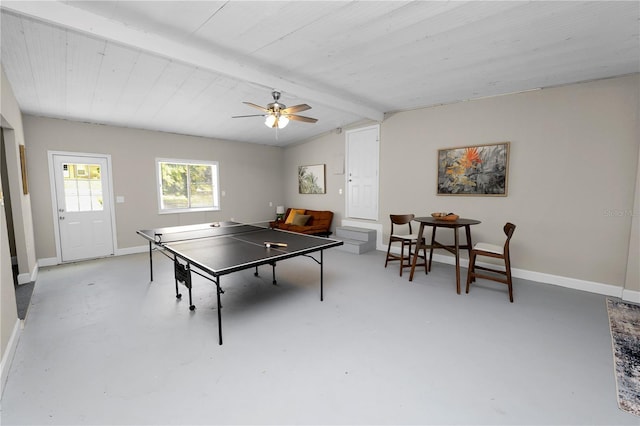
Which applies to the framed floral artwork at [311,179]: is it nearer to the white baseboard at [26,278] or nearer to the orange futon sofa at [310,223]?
the orange futon sofa at [310,223]

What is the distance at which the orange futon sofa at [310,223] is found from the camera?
626 cm

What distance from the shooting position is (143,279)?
3.89m

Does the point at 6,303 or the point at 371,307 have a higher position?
the point at 6,303

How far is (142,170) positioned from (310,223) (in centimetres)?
373

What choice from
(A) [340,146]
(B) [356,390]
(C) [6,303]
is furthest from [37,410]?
(A) [340,146]

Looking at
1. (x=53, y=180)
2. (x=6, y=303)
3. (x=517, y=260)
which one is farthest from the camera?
(x=53, y=180)

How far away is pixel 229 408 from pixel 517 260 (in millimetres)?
4208

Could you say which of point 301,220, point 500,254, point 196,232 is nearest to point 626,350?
point 500,254

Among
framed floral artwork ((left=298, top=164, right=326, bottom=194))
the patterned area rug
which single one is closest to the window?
framed floral artwork ((left=298, top=164, right=326, bottom=194))

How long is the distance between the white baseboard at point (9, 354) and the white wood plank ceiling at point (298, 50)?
8.26 feet

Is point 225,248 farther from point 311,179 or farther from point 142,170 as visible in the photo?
point 311,179

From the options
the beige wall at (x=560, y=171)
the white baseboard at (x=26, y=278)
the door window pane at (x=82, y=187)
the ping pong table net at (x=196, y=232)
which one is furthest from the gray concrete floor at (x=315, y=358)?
the door window pane at (x=82, y=187)

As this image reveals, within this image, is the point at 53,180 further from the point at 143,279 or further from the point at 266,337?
the point at 266,337

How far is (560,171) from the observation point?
141 inches
